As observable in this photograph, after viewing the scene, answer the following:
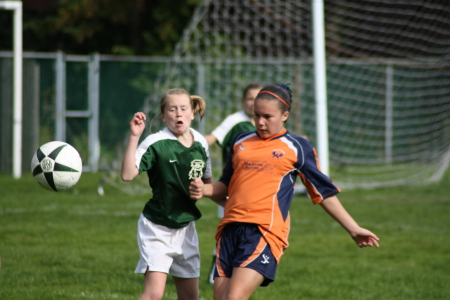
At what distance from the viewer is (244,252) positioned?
3.73 m

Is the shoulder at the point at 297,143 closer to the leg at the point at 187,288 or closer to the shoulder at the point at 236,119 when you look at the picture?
the leg at the point at 187,288

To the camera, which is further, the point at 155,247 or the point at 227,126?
the point at 227,126

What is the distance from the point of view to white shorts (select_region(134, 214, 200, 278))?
13.6ft

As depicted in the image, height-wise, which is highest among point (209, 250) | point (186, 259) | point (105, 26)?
point (105, 26)

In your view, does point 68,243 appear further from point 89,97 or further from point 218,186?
point 89,97

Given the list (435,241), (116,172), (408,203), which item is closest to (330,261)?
(435,241)

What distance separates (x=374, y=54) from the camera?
61.8 feet

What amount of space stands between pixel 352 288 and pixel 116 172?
795 cm

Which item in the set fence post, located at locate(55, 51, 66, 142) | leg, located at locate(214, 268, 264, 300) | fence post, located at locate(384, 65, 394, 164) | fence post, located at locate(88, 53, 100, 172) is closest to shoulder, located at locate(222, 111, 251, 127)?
leg, located at locate(214, 268, 264, 300)

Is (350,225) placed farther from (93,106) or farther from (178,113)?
(93,106)

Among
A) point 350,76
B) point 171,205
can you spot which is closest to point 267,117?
point 171,205

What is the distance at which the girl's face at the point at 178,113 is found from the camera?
4266 mm

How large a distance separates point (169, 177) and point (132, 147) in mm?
427

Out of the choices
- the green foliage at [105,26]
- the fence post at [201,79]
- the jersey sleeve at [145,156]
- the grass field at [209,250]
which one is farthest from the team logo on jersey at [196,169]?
the green foliage at [105,26]
